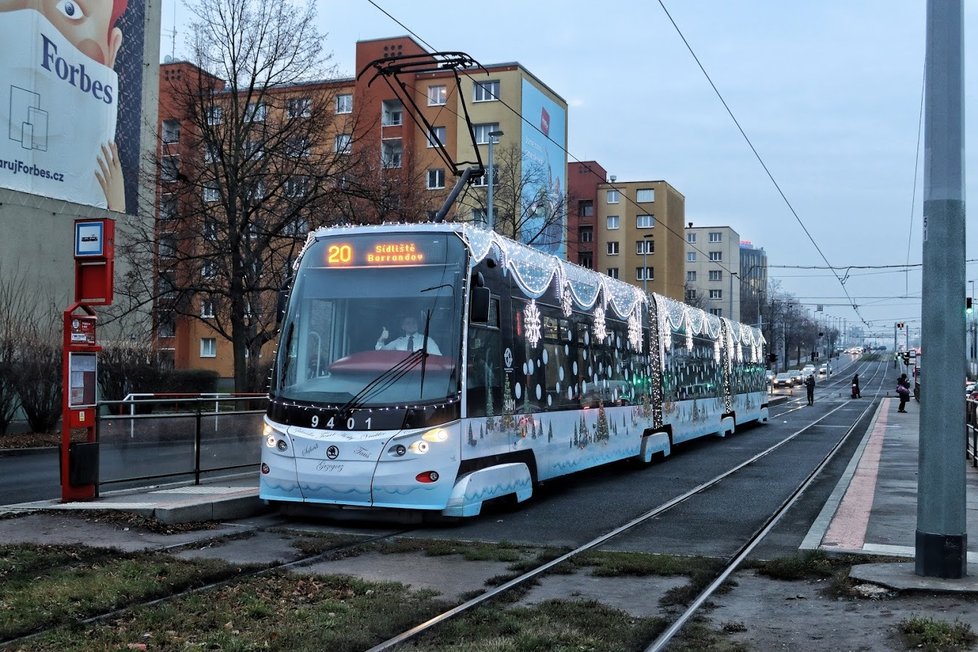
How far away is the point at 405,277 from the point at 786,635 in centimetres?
616

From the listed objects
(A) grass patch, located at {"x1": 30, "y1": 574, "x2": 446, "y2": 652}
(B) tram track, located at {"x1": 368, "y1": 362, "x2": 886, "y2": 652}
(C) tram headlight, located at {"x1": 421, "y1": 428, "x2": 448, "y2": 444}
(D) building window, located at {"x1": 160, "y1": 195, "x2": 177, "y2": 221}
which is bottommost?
(B) tram track, located at {"x1": 368, "y1": 362, "x2": 886, "y2": 652}

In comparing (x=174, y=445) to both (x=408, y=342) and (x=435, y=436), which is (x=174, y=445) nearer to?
(x=408, y=342)

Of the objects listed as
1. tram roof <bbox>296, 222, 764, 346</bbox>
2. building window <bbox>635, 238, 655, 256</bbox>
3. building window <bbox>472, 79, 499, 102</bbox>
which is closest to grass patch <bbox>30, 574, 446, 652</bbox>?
tram roof <bbox>296, 222, 764, 346</bbox>

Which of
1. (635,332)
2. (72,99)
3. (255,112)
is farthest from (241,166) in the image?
(635,332)

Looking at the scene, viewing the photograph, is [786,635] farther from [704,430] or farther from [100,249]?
[704,430]

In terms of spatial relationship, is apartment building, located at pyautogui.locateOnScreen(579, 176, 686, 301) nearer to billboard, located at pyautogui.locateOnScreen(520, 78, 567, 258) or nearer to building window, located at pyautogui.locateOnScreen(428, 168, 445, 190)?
billboard, located at pyautogui.locateOnScreen(520, 78, 567, 258)

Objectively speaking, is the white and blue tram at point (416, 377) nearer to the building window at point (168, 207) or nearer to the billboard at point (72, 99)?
the building window at point (168, 207)

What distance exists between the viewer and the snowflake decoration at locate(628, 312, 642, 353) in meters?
18.2

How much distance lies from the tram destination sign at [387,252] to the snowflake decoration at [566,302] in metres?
3.53

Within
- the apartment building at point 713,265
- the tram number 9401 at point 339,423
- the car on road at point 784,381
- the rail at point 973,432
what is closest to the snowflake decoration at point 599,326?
the tram number 9401 at point 339,423

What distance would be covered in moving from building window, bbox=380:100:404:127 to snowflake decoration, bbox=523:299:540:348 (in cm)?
4589

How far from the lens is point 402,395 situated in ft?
35.1

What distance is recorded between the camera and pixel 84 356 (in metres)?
11.5

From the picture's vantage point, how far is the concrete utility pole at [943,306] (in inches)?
307
